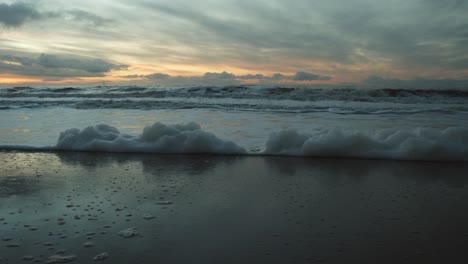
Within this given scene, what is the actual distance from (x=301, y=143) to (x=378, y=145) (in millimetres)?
828

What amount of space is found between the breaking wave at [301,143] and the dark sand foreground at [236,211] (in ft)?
0.82

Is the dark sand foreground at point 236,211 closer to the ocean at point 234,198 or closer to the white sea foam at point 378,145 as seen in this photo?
the ocean at point 234,198

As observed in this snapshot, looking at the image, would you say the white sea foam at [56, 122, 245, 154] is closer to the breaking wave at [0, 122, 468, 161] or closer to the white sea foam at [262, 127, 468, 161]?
the breaking wave at [0, 122, 468, 161]

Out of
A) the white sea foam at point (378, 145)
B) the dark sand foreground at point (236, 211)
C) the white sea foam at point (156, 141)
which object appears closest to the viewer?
the dark sand foreground at point (236, 211)

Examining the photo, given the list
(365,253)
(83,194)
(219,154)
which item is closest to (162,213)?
(83,194)

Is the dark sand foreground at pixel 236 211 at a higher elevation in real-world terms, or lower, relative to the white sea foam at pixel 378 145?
lower

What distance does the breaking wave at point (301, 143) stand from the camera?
368 centimetres

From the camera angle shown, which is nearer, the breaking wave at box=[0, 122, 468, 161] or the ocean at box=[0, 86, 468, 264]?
the ocean at box=[0, 86, 468, 264]

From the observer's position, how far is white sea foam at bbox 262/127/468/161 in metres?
3.65

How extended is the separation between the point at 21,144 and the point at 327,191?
3848 millimetres

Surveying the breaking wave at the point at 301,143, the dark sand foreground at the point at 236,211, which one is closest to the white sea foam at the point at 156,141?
the breaking wave at the point at 301,143

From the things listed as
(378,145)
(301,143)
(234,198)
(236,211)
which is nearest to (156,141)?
(301,143)

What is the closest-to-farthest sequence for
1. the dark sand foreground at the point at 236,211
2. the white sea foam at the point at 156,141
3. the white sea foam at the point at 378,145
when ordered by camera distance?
1. the dark sand foreground at the point at 236,211
2. the white sea foam at the point at 378,145
3. the white sea foam at the point at 156,141

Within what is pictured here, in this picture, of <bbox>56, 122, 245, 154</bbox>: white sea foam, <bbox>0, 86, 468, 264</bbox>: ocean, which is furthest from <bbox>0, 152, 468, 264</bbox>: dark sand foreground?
<bbox>56, 122, 245, 154</bbox>: white sea foam
